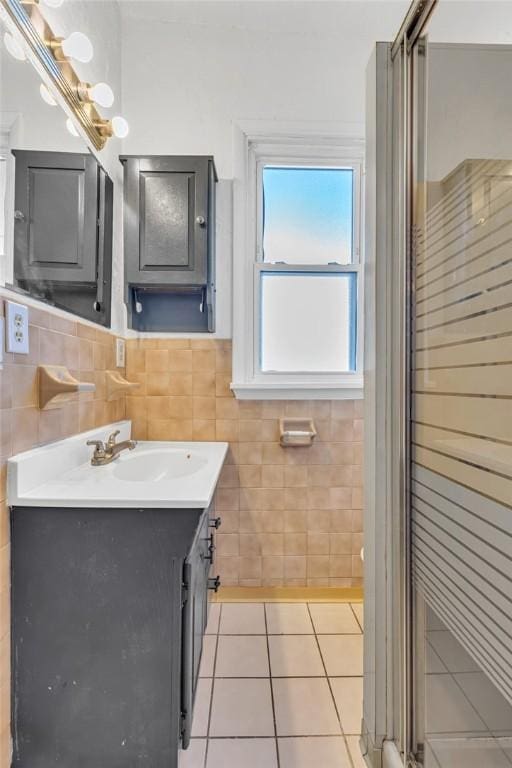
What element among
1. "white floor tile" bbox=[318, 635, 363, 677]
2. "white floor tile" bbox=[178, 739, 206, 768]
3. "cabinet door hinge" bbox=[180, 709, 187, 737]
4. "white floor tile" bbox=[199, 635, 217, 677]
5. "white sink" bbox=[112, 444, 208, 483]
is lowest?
"white floor tile" bbox=[178, 739, 206, 768]

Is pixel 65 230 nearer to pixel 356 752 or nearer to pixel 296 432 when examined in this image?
pixel 296 432

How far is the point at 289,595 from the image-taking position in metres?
2.00

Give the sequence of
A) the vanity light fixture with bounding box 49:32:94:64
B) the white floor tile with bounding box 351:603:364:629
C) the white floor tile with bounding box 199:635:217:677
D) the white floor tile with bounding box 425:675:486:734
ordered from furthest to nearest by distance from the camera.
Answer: the white floor tile with bounding box 351:603:364:629 → the white floor tile with bounding box 199:635:217:677 → the vanity light fixture with bounding box 49:32:94:64 → the white floor tile with bounding box 425:675:486:734

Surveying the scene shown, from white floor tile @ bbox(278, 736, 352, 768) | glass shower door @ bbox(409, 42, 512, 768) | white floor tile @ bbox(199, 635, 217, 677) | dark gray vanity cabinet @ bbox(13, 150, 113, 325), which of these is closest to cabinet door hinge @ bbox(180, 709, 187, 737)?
white floor tile @ bbox(278, 736, 352, 768)

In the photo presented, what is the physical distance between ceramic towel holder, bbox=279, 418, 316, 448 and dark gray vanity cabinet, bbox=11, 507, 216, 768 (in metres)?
0.96

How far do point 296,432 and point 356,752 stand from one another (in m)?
1.17

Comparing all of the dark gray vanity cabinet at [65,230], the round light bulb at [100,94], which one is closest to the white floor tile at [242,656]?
the dark gray vanity cabinet at [65,230]

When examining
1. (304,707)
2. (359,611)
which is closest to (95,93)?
(304,707)

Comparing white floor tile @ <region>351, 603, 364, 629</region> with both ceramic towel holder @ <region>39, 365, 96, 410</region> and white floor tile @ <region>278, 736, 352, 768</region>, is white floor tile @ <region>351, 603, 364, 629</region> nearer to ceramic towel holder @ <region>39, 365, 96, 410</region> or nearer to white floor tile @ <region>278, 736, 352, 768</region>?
white floor tile @ <region>278, 736, 352, 768</region>

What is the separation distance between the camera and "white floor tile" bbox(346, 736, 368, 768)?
3.82 feet

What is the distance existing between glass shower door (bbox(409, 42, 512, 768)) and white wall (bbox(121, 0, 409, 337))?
1.19 meters

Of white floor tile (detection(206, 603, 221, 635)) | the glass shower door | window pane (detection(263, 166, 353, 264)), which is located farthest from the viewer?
window pane (detection(263, 166, 353, 264))

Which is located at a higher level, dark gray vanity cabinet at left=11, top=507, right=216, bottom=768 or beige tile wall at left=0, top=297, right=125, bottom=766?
beige tile wall at left=0, top=297, right=125, bottom=766

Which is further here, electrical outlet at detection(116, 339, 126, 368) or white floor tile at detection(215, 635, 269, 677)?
electrical outlet at detection(116, 339, 126, 368)
